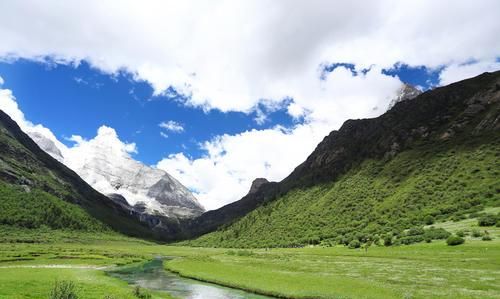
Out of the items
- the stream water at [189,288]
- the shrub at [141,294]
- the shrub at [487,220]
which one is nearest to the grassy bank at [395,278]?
the stream water at [189,288]

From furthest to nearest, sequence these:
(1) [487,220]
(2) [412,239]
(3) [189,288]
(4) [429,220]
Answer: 1. (4) [429,220]
2. (2) [412,239]
3. (1) [487,220]
4. (3) [189,288]

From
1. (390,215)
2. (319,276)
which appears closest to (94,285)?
(319,276)

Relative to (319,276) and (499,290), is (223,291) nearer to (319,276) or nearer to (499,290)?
(319,276)

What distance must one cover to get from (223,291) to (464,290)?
120ft

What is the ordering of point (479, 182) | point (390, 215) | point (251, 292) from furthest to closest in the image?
point (390, 215) < point (479, 182) < point (251, 292)

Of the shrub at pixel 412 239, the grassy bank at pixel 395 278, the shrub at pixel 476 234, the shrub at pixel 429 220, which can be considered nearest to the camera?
the grassy bank at pixel 395 278

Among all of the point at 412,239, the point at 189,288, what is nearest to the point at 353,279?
the point at 189,288

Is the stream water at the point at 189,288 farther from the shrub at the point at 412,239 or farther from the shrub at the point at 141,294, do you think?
the shrub at the point at 412,239

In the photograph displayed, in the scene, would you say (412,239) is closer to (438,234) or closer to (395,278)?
(438,234)

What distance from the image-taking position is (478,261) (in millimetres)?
83125

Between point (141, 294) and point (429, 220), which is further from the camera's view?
point (429, 220)

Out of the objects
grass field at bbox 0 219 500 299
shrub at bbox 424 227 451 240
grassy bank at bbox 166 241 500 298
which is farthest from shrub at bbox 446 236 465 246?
shrub at bbox 424 227 451 240

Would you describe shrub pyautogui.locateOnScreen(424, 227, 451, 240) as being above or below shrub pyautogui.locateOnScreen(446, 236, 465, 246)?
above

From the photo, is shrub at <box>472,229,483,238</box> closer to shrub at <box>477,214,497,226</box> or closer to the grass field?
the grass field
